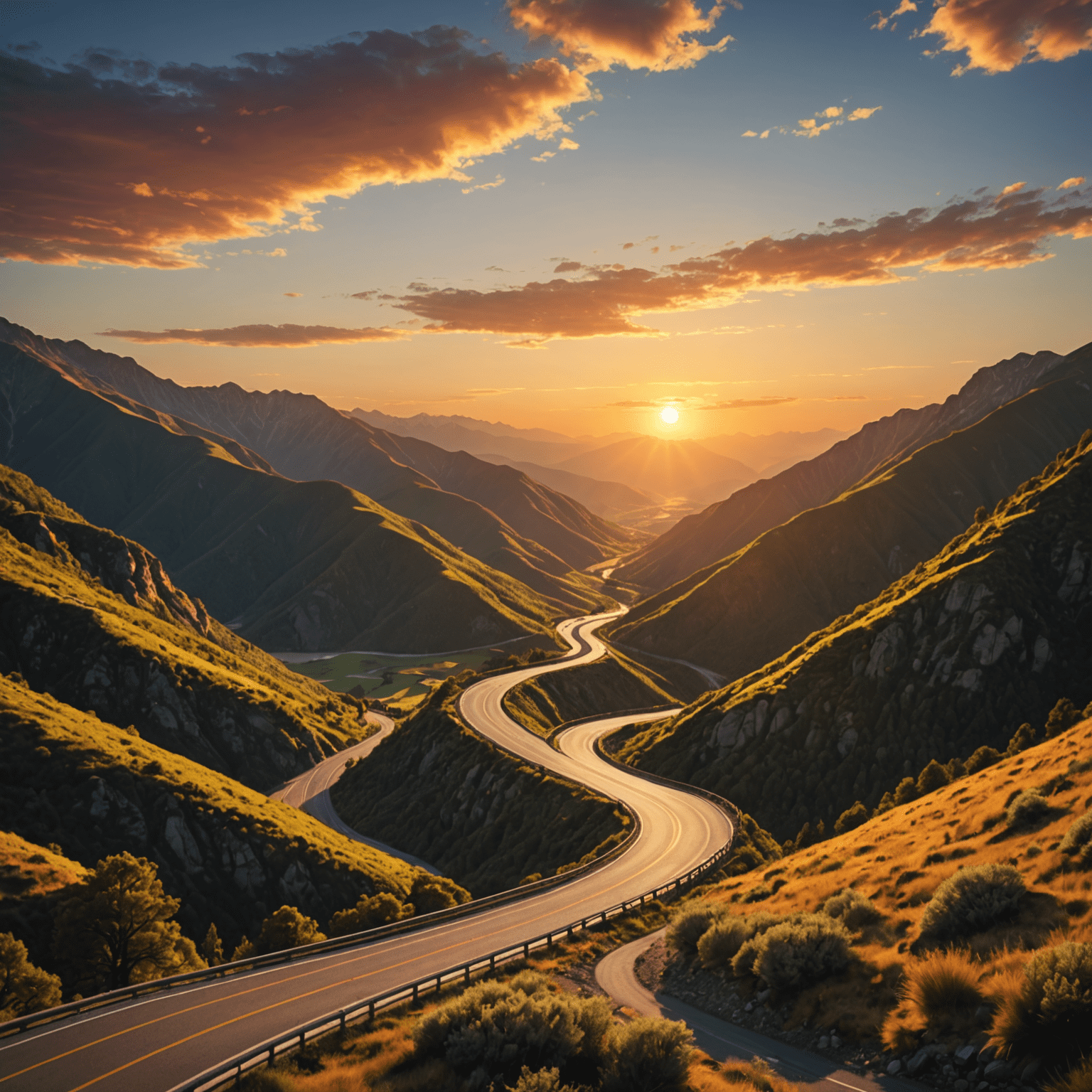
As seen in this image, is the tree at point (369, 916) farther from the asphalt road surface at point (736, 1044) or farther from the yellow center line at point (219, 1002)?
the asphalt road surface at point (736, 1044)

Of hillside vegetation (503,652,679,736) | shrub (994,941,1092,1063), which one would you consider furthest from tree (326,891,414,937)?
hillside vegetation (503,652,679,736)

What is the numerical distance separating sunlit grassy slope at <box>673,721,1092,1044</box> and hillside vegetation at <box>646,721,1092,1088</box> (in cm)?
6

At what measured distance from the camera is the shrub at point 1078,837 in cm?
1869

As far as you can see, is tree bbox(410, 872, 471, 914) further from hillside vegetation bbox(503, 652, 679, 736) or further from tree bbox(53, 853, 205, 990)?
hillside vegetation bbox(503, 652, 679, 736)

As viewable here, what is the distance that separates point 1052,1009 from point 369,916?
1453 inches

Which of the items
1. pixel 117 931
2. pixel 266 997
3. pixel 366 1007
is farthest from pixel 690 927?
pixel 117 931

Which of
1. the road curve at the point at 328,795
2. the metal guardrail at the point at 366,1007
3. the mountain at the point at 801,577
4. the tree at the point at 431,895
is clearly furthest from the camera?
the mountain at the point at 801,577

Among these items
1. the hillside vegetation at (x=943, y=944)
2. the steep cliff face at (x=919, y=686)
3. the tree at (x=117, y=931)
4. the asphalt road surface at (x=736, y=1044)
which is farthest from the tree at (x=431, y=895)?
the steep cliff face at (x=919, y=686)

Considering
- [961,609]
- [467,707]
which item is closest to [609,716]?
[467,707]

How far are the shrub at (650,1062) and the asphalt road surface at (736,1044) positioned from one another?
3.00 meters

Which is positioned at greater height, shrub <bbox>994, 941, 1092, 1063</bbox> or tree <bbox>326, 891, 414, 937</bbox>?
shrub <bbox>994, 941, 1092, 1063</bbox>

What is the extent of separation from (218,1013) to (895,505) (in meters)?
207

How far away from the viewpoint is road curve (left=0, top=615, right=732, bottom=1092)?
17.7 m

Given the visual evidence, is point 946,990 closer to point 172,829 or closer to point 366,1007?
point 366,1007
